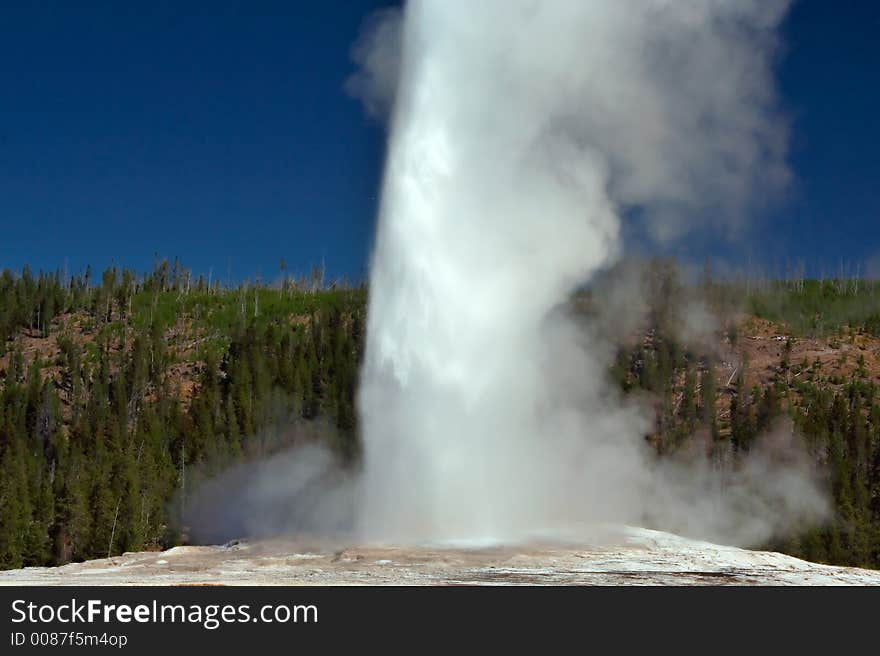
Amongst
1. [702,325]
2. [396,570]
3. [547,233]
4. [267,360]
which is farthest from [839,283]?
[396,570]

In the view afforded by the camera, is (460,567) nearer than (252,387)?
Yes

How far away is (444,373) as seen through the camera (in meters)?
21.0

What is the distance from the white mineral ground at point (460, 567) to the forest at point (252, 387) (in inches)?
322

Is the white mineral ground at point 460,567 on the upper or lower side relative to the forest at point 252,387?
lower

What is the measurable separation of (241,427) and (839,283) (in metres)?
77.2

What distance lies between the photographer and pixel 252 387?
63562mm

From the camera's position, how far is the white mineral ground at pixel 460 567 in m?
13.7

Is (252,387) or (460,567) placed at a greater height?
(252,387)

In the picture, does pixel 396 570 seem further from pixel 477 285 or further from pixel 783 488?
pixel 783 488

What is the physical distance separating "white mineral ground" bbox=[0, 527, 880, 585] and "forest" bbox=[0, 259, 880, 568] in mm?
8168

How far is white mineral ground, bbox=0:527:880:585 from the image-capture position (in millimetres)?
13680

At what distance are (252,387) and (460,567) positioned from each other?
49.7 metres

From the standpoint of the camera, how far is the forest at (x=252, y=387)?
36.3m

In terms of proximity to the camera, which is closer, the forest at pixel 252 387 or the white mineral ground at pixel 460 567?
the white mineral ground at pixel 460 567
